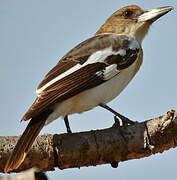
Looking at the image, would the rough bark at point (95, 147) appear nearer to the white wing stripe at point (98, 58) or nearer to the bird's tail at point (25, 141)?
the bird's tail at point (25, 141)

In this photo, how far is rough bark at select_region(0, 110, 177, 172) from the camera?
152 inches

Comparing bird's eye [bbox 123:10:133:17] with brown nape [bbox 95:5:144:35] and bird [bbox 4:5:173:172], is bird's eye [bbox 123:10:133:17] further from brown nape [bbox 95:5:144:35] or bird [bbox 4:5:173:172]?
bird [bbox 4:5:173:172]

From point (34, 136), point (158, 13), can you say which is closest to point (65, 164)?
point (34, 136)

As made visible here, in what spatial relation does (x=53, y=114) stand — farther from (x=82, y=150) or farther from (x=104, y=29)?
(x=104, y=29)

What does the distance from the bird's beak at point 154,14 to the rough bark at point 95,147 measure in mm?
2461

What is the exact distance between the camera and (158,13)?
19.4ft

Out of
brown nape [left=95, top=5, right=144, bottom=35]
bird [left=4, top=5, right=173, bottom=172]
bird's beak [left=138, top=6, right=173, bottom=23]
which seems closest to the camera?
bird [left=4, top=5, right=173, bottom=172]

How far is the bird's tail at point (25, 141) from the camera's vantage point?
3.59 meters

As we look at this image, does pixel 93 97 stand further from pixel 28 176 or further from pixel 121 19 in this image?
pixel 28 176

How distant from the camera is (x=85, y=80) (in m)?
4.55

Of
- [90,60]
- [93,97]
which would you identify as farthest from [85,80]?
[90,60]

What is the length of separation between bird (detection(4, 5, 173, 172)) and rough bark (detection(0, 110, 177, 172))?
17 centimetres

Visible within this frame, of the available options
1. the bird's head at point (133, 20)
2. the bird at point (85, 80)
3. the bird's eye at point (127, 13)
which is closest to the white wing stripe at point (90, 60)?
the bird at point (85, 80)

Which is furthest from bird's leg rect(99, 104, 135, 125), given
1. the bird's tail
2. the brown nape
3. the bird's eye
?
the bird's eye
